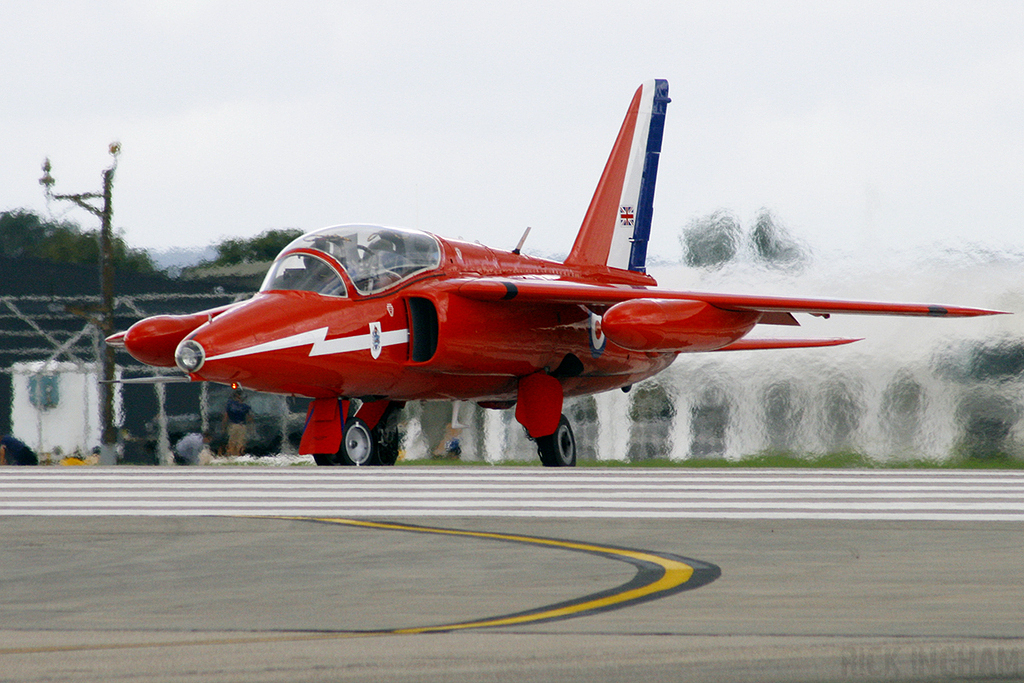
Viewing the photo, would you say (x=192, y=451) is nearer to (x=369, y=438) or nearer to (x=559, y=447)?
(x=369, y=438)

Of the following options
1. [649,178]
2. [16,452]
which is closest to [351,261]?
[649,178]

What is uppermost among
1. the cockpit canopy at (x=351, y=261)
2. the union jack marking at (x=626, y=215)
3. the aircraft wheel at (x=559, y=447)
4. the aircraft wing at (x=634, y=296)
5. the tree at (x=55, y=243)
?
the tree at (x=55, y=243)

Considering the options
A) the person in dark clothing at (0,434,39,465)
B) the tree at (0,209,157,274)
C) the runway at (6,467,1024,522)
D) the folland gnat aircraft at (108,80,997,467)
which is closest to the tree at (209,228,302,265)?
the tree at (0,209,157,274)

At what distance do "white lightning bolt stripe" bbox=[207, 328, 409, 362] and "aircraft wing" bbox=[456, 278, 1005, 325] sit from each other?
1.16 metres

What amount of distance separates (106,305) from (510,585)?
2313 cm

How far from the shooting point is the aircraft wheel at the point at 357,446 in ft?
47.3

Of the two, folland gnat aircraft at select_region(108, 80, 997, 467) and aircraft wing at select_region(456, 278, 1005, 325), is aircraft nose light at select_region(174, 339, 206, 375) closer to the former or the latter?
folland gnat aircraft at select_region(108, 80, 997, 467)

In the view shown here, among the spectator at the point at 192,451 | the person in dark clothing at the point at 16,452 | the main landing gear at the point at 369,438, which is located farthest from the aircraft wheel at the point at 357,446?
the spectator at the point at 192,451

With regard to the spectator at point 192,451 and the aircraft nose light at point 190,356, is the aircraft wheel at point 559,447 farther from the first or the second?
the spectator at point 192,451

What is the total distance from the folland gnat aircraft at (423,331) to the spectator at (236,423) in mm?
7849

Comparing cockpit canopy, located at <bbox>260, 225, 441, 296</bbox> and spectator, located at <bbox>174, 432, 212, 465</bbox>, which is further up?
cockpit canopy, located at <bbox>260, 225, 441, 296</bbox>

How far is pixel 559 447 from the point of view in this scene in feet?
52.9

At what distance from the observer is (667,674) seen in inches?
134

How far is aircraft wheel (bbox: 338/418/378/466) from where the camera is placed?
1442cm
